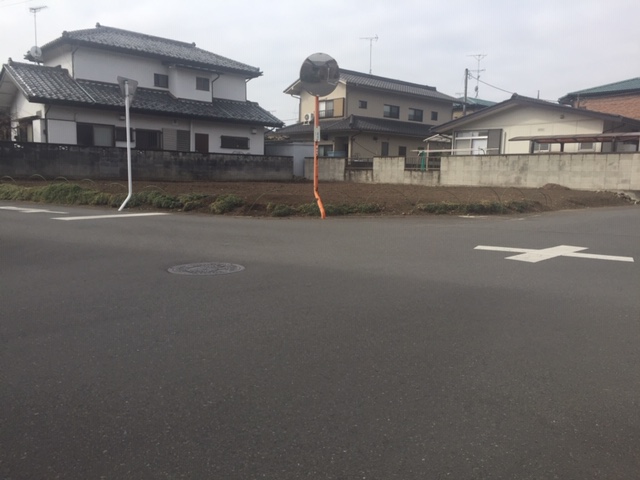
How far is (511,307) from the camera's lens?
192 inches

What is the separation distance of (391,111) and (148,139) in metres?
19.1

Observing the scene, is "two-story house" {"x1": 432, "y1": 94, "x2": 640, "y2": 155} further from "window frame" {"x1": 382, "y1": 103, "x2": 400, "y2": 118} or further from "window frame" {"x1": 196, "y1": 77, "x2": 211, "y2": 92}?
"window frame" {"x1": 196, "y1": 77, "x2": 211, "y2": 92}

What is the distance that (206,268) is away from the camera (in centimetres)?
636

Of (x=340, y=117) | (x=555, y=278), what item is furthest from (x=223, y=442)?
(x=340, y=117)

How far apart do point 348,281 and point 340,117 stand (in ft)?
108

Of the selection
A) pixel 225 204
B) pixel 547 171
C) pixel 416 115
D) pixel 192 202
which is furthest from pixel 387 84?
pixel 225 204

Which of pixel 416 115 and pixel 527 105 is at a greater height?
pixel 416 115

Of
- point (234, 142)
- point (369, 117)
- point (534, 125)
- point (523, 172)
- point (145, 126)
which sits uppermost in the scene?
point (369, 117)

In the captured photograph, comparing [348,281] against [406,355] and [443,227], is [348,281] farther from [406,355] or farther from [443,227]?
[443,227]

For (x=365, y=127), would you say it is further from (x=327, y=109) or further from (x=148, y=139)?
(x=148, y=139)

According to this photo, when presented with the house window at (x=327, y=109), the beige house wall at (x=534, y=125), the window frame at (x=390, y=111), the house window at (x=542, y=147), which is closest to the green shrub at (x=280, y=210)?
the beige house wall at (x=534, y=125)

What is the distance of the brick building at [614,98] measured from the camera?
34.1m

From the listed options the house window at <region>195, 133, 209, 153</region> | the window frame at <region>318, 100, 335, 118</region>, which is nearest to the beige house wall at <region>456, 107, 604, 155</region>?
the window frame at <region>318, 100, 335, 118</region>

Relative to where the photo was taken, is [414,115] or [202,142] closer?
[202,142]
